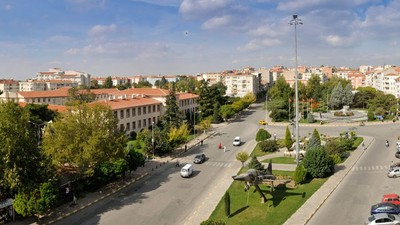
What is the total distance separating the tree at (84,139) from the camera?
30656 millimetres

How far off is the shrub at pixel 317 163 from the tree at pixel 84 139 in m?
17.5

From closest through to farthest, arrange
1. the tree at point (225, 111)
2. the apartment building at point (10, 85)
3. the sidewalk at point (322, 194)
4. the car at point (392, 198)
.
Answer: the sidewalk at point (322, 194) < the car at point (392, 198) < the tree at point (225, 111) < the apartment building at point (10, 85)

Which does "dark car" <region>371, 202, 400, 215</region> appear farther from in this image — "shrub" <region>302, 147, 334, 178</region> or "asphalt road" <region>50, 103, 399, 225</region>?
"shrub" <region>302, 147, 334, 178</region>

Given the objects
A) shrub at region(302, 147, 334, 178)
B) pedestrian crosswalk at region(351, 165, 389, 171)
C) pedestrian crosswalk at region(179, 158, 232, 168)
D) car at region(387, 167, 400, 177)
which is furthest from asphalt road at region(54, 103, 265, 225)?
car at region(387, 167, 400, 177)

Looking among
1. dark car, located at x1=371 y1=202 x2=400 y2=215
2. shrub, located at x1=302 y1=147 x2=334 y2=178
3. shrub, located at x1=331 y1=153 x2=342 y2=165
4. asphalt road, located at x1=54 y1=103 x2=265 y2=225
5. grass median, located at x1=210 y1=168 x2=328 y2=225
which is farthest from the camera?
shrub, located at x1=331 y1=153 x2=342 y2=165

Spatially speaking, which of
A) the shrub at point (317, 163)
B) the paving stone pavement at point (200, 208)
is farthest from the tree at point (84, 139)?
the shrub at point (317, 163)

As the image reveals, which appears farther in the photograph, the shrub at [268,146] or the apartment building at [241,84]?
the apartment building at [241,84]

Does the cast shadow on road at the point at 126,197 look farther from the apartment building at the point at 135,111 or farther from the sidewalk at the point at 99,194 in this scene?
the apartment building at the point at 135,111

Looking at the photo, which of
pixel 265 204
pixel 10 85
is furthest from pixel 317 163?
pixel 10 85

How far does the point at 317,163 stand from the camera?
34094mm

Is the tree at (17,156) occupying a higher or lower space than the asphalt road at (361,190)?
higher

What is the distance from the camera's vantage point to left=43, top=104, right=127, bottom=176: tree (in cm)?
3066

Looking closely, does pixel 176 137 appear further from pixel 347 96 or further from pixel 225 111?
pixel 347 96

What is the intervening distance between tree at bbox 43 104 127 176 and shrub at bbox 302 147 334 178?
17.5 metres
